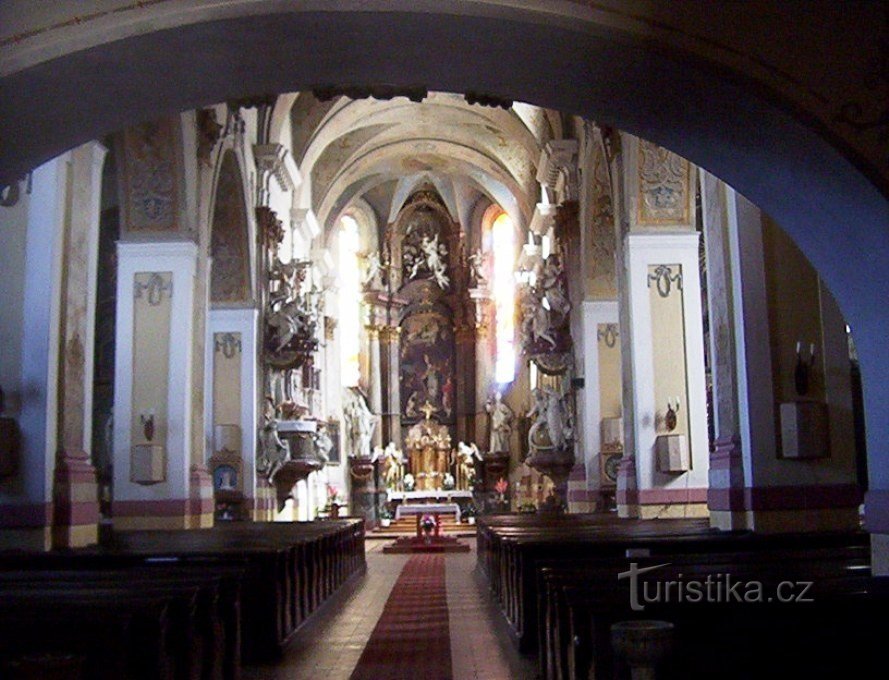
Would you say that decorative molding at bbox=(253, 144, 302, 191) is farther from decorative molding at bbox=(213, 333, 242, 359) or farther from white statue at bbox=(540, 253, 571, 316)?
white statue at bbox=(540, 253, 571, 316)

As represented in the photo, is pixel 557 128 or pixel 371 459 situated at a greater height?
pixel 557 128

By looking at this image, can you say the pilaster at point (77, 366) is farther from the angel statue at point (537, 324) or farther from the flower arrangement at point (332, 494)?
the flower arrangement at point (332, 494)

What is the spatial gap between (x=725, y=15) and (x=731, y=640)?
13.3 ft

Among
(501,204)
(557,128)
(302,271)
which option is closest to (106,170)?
(302,271)

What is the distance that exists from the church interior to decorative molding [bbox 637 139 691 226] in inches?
1.1

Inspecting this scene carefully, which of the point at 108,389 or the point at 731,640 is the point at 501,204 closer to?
the point at 108,389

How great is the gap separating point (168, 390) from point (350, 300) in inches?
696

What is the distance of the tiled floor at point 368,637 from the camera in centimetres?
611

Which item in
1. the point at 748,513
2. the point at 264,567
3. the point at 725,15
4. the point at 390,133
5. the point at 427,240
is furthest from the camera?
the point at 427,240

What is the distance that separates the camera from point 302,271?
60.6ft

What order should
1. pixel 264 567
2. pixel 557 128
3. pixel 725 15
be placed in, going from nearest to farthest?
1. pixel 725 15
2. pixel 264 567
3. pixel 557 128

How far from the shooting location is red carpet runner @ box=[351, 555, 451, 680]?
609cm

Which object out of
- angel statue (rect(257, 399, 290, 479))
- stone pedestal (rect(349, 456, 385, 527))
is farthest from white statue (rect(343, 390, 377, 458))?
angel statue (rect(257, 399, 290, 479))

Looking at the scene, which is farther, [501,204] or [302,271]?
[501,204]
